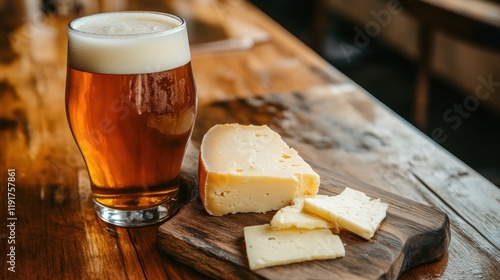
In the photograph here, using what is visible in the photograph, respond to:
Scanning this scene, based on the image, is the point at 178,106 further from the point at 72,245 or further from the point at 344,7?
the point at 344,7

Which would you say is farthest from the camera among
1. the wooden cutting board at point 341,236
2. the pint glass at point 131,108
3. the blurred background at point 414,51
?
the blurred background at point 414,51

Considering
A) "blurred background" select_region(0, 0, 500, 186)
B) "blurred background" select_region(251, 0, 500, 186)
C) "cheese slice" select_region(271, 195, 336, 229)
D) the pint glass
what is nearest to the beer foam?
the pint glass

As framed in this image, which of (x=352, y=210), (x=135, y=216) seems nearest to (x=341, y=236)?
(x=352, y=210)

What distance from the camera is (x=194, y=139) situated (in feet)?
Result: 3.85

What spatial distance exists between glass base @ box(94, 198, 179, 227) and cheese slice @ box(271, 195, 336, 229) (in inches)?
7.7

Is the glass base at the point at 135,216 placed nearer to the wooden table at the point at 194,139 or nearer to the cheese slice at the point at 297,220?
the wooden table at the point at 194,139

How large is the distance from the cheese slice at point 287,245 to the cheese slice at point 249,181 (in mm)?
64

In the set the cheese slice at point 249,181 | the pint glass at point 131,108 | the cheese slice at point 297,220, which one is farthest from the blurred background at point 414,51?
the cheese slice at point 297,220

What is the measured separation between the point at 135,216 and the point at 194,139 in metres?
0.33

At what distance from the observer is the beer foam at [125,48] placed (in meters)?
0.80

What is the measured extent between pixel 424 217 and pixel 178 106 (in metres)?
0.38

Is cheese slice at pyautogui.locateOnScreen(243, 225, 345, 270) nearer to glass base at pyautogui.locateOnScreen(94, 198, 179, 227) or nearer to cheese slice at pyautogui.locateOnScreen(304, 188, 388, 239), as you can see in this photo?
cheese slice at pyautogui.locateOnScreen(304, 188, 388, 239)

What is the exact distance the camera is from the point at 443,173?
105cm

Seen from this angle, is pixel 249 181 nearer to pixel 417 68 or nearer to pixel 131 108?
pixel 131 108
